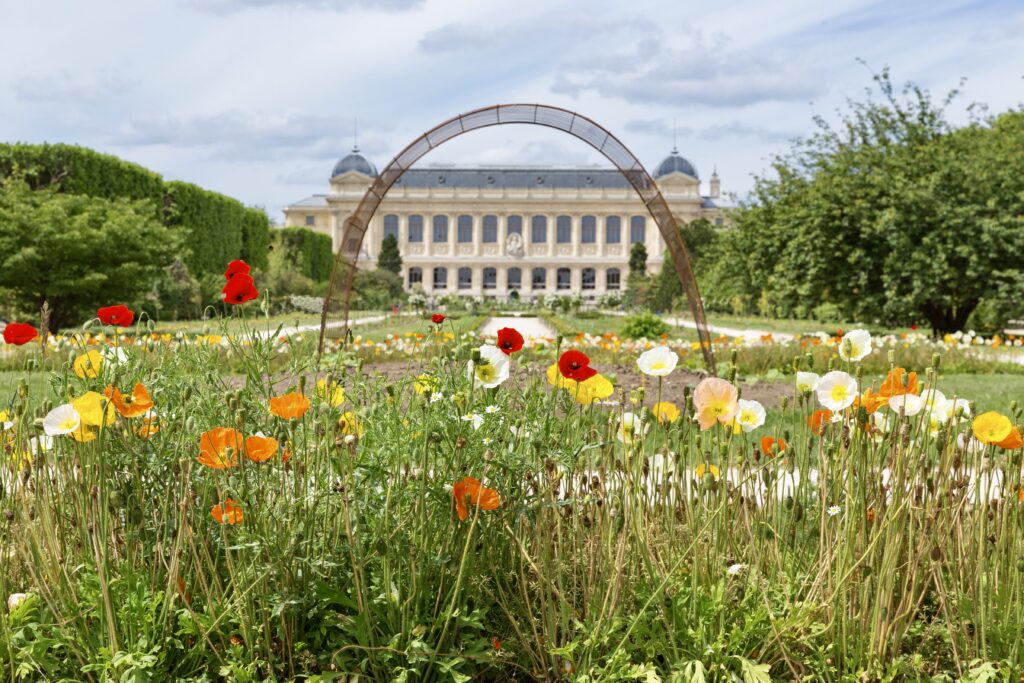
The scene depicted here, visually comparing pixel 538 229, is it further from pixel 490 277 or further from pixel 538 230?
pixel 490 277

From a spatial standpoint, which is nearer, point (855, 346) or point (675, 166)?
point (855, 346)

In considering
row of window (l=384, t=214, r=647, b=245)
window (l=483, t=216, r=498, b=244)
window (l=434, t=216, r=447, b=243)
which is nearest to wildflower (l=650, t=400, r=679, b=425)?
row of window (l=384, t=214, r=647, b=245)

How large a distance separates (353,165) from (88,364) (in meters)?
66.5

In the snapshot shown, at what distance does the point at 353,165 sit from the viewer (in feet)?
218

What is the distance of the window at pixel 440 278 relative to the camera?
64.4 metres

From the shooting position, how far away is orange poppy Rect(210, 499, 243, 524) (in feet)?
5.67

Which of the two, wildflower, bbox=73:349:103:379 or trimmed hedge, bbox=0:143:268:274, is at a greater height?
trimmed hedge, bbox=0:143:268:274

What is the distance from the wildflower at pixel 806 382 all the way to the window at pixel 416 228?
210ft

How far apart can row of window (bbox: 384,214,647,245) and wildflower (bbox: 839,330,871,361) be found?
2482 inches

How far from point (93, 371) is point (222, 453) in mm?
627

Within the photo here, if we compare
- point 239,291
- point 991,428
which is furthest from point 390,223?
point 991,428

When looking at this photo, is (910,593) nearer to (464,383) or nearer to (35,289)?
(464,383)

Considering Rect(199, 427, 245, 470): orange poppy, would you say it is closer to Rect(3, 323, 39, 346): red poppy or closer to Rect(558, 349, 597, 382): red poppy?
Rect(558, 349, 597, 382): red poppy

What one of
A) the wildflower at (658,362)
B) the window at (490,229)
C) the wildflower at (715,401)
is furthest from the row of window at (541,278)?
the wildflower at (715,401)
